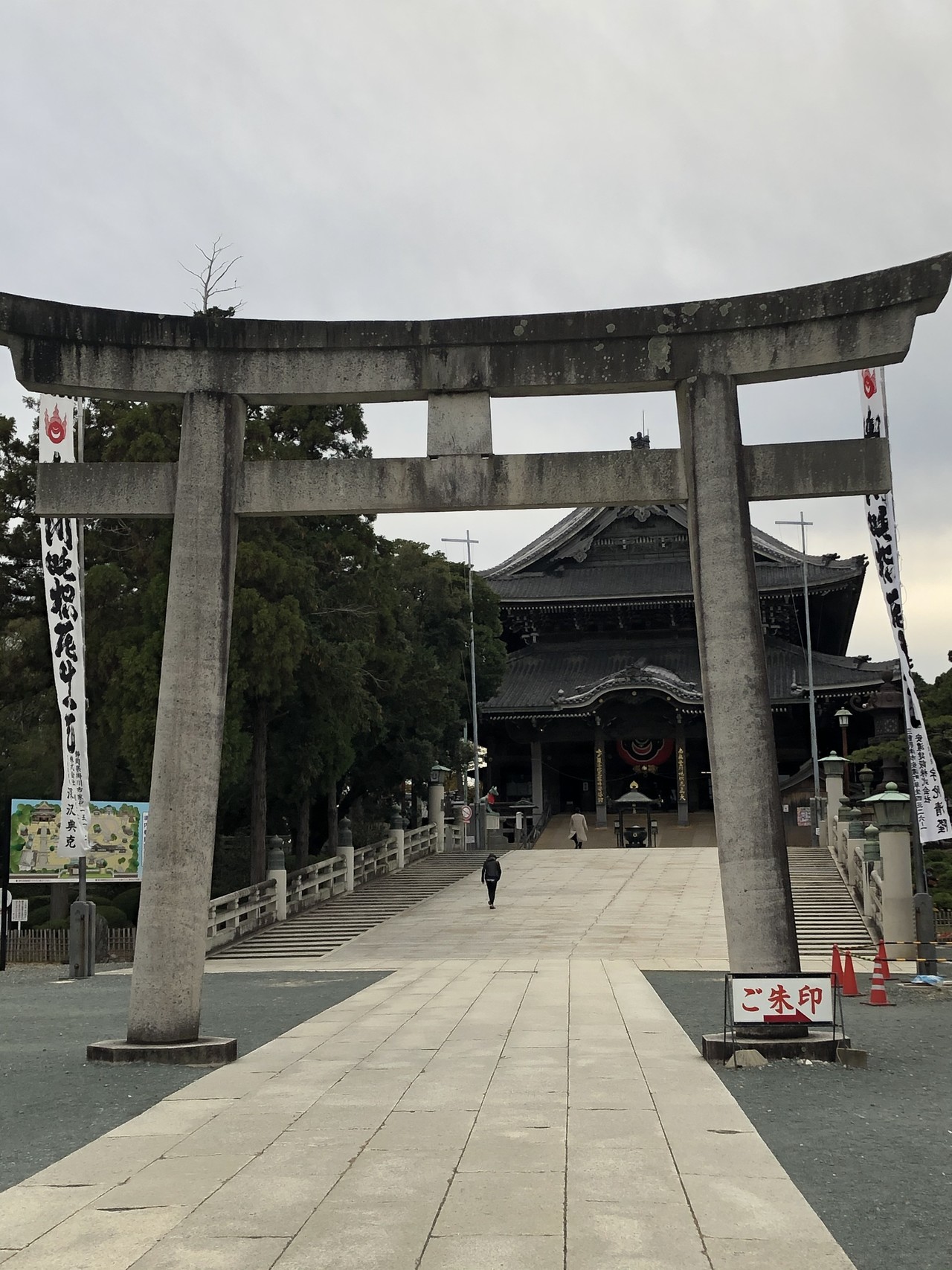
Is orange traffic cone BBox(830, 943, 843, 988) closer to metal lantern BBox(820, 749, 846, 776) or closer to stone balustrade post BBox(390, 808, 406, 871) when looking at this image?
metal lantern BBox(820, 749, 846, 776)

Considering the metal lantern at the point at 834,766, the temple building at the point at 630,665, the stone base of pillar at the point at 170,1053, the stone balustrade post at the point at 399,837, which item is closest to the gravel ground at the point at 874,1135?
the stone base of pillar at the point at 170,1053

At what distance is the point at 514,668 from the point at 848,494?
119ft

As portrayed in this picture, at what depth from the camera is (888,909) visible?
65.2 ft

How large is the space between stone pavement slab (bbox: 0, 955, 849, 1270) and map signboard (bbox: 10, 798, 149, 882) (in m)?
10.5

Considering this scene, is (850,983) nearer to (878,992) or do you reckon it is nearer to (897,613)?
(878,992)

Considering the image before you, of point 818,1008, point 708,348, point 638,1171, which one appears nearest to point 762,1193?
point 638,1171

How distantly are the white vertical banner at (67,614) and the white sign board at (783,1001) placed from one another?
10.7 metres

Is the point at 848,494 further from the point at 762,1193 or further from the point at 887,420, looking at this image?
the point at 762,1193

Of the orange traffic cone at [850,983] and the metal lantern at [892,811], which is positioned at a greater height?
the metal lantern at [892,811]

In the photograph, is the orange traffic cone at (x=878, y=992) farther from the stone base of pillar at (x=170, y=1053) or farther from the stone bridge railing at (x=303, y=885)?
the stone bridge railing at (x=303, y=885)

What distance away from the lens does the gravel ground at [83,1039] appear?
7836 mm

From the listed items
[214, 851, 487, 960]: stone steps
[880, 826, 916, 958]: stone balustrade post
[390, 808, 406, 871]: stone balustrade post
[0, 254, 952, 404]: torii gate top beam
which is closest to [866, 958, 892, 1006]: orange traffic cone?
[880, 826, 916, 958]: stone balustrade post

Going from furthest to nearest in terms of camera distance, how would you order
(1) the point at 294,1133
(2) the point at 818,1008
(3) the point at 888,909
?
(3) the point at 888,909, (2) the point at 818,1008, (1) the point at 294,1133

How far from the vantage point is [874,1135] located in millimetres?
7398
